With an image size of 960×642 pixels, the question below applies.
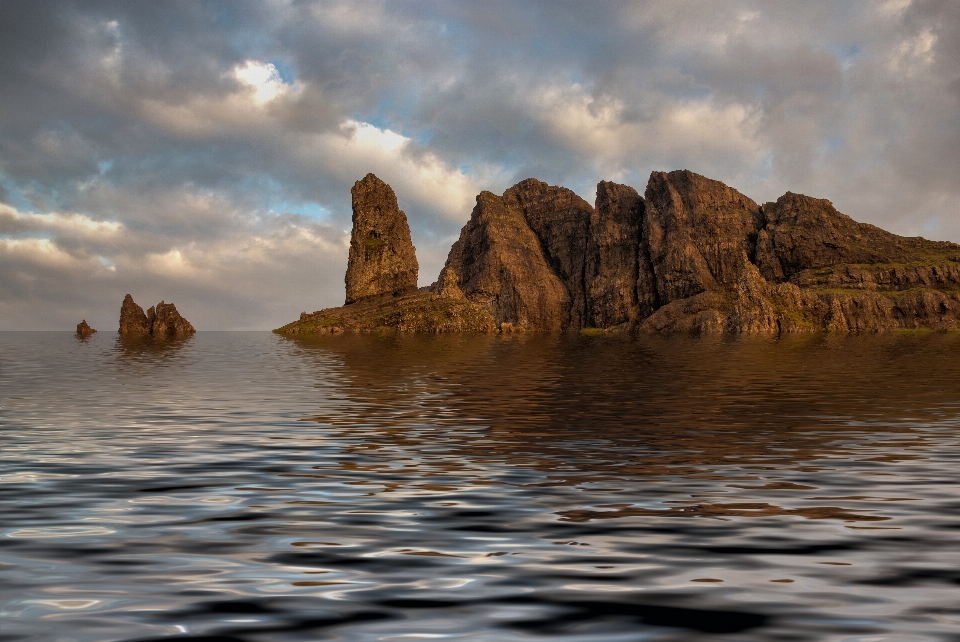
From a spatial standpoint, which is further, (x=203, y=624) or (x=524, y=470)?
(x=524, y=470)

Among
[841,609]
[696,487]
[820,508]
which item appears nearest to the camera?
[841,609]

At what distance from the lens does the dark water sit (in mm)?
10305

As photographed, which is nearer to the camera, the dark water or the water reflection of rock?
the dark water

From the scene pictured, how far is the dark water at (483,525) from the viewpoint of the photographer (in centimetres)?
1030

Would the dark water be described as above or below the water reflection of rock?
below

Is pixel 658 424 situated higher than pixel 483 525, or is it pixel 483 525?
pixel 658 424

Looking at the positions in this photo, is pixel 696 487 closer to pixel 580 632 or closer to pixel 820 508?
pixel 820 508

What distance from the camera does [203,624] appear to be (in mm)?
9977

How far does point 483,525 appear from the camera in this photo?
50.9 feet

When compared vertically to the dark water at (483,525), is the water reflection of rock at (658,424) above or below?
above

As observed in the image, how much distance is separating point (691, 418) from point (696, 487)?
15681mm

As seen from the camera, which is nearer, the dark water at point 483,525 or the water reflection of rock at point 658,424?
the dark water at point 483,525

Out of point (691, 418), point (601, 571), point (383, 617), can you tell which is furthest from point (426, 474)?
point (691, 418)

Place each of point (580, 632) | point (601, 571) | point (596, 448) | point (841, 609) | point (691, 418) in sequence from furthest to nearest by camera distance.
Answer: point (691, 418)
point (596, 448)
point (601, 571)
point (841, 609)
point (580, 632)
